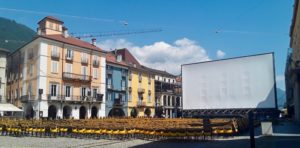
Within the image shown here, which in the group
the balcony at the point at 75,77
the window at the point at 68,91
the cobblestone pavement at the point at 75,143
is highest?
the balcony at the point at 75,77

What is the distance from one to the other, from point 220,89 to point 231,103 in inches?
76.5

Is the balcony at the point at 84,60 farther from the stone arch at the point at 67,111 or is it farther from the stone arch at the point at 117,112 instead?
the stone arch at the point at 117,112

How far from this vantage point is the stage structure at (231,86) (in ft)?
104

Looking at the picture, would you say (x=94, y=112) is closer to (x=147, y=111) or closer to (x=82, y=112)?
(x=82, y=112)

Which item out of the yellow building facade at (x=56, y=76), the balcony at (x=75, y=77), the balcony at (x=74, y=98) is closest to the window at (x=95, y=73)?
the yellow building facade at (x=56, y=76)

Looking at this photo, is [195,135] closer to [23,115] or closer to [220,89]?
[220,89]

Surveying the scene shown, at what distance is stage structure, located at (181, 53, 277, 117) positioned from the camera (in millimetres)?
31609

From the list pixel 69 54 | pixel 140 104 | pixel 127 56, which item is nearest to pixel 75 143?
pixel 69 54

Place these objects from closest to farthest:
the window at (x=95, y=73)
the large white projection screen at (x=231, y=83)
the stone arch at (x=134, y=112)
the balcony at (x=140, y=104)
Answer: the large white projection screen at (x=231, y=83) → the window at (x=95, y=73) → the stone arch at (x=134, y=112) → the balcony at (x=140, y=104)

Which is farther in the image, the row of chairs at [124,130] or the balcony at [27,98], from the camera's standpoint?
the balcony at [27,98]

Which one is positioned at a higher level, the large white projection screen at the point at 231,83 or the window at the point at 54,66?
the window at the point at 54,66

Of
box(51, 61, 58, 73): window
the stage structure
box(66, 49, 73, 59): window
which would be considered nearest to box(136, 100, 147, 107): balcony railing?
box(66, 49, 73, 59): window

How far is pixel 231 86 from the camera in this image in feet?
116

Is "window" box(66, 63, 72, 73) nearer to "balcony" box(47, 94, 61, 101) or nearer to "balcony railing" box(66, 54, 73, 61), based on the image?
"balcony railing" box(66, 54, 73, 61)
